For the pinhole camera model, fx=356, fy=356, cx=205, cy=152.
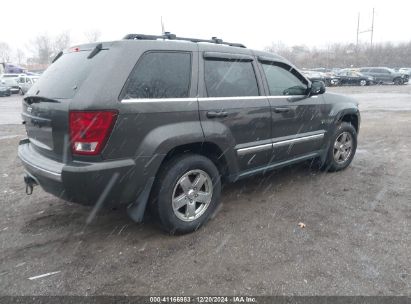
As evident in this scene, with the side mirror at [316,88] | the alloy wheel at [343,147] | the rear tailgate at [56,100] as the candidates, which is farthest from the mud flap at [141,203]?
the alloy wheel at [343,147]

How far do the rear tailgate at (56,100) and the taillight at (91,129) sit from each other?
11 centimetres

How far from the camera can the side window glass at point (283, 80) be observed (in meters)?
4.33

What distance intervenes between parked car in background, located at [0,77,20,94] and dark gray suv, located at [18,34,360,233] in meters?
28.8

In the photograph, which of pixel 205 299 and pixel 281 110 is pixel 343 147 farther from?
pixel 205 299

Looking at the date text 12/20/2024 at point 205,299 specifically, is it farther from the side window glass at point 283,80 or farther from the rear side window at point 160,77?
the side window glass at point 283,80

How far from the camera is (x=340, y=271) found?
2.93 m

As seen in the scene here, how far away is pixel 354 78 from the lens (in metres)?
32.1

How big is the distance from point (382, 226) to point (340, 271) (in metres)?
1.08

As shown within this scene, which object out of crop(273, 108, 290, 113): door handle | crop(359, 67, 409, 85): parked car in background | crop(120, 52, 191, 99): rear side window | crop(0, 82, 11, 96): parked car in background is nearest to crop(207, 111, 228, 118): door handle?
crop(120, 52, 191, 99): rear side window

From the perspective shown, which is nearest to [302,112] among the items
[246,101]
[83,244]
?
[246,101]

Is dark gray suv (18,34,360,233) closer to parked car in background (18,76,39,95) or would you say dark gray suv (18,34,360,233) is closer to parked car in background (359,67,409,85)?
parked car in background (18,76,39,95)

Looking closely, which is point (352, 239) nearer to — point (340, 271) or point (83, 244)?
point (340, 271)

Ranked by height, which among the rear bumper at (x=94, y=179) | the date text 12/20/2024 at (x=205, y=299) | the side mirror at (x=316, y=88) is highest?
the side mirror at (x=316, y=88)

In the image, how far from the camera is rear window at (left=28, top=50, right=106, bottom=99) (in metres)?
3.10
